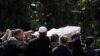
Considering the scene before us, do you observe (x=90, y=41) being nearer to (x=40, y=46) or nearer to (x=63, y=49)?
(x=63, y=49)

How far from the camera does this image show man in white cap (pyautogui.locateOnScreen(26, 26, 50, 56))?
1333 cm

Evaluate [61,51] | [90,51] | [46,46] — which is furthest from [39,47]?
[90,51]

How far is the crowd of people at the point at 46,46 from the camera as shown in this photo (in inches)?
512

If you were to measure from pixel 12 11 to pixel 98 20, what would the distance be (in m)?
6.33

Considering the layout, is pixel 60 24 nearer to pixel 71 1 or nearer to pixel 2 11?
pixel 71 1

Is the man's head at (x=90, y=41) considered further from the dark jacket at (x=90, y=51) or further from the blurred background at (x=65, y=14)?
the blurred background at (x=65, y=14)

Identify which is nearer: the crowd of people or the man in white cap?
the crowd of people

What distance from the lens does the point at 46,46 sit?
13367 mm

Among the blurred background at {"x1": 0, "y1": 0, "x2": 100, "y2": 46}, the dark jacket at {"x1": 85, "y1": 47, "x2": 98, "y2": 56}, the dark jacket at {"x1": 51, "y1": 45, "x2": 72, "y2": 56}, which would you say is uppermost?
the dark jacket at {"x1": 51, "y1": 45, "x2": 72, "y2": 56}

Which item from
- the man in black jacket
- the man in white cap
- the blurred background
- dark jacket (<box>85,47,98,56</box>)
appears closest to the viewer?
the man in black jacket

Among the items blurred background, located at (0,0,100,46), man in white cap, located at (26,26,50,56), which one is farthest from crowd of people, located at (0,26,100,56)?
blurred background, located at (0,0,100,46)

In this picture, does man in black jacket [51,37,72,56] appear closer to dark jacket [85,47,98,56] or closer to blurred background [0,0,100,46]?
dark jacket [85,47,98,56]

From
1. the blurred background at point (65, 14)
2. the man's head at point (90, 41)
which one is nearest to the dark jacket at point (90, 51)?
the man's head at point (90, 41)

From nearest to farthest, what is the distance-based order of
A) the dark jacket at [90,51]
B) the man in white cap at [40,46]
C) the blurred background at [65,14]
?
the dark jacket at [90,51] < the man in white cap at [40,46] < the blurred background at [65,14]
